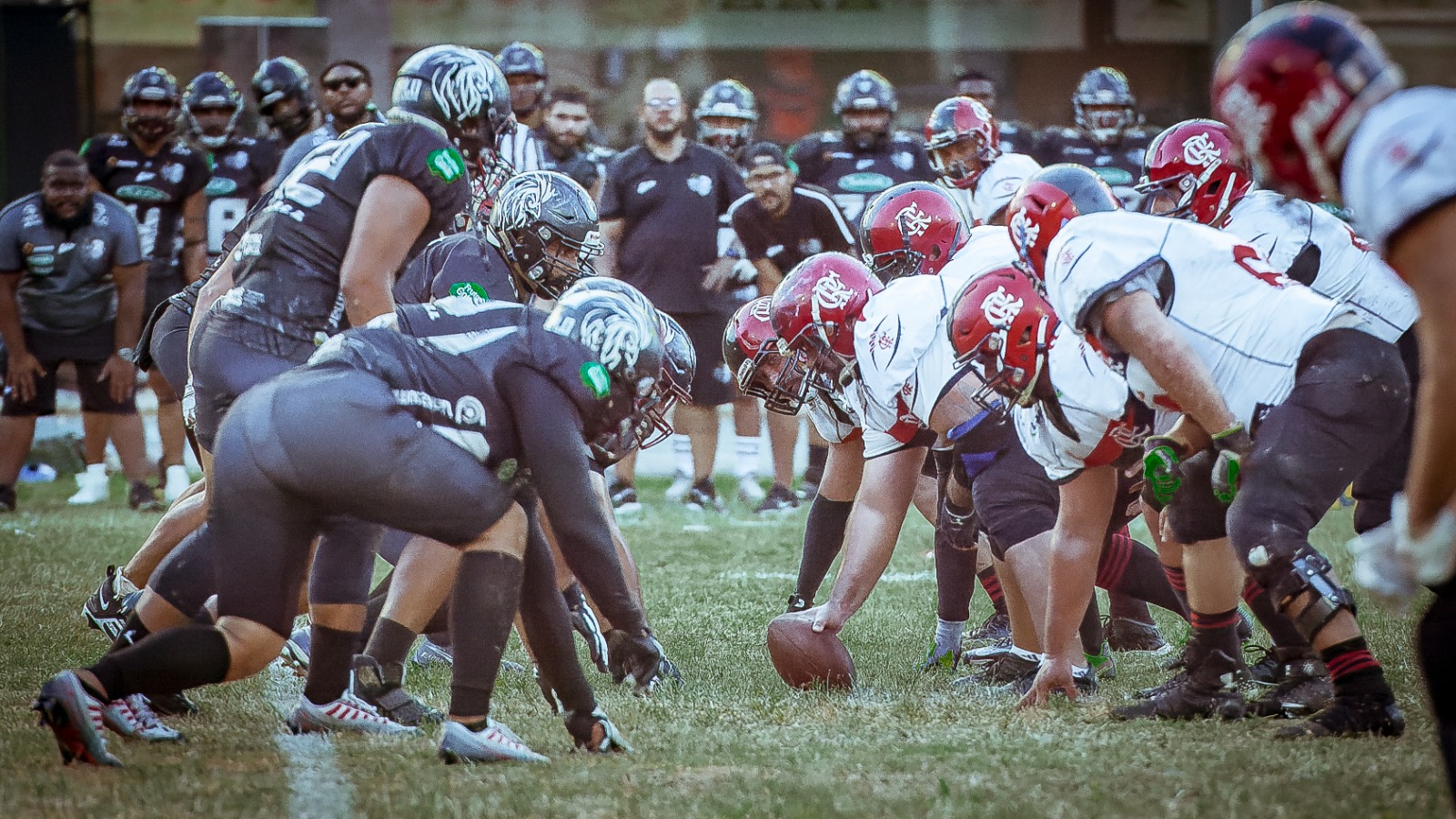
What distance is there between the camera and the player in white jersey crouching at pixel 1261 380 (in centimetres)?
369

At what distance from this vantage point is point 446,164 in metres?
4.33

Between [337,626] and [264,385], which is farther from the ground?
[264,385]

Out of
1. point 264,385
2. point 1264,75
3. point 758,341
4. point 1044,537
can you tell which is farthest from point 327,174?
point 1264,75

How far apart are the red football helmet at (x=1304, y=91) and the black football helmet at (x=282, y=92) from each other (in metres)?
7.34

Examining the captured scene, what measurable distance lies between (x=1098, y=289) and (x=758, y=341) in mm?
1647

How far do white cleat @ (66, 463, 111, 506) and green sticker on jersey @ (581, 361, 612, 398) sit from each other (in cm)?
662

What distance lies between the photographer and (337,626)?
388 cm

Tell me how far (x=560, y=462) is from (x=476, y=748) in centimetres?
68

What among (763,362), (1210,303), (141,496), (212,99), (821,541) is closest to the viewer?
(1210,303)

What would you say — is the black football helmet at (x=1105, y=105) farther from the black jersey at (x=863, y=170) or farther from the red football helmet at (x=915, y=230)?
the red football helmet at (x=915, y=230)

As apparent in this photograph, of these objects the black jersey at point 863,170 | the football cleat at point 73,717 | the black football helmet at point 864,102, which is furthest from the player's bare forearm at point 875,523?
the black football helmet at point 864,102

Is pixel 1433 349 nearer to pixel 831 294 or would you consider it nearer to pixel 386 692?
pixel 831 294

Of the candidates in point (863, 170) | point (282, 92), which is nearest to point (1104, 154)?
point (863, 170)

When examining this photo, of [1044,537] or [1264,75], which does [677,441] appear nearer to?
[1044,537]
